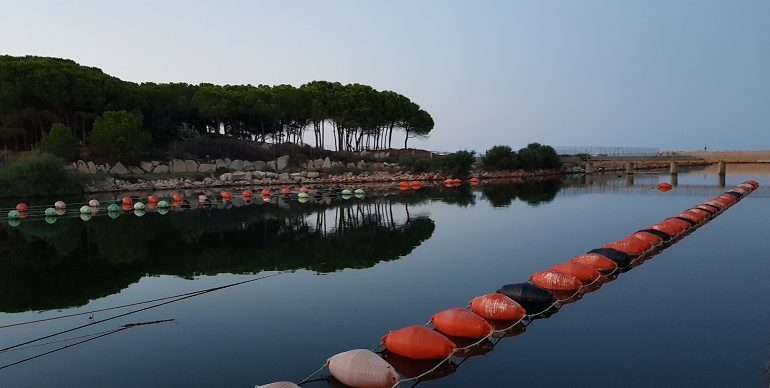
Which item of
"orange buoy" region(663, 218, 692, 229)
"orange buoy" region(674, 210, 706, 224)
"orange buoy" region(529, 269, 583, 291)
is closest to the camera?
"orange buoy" region(529, 269, 583, 291)

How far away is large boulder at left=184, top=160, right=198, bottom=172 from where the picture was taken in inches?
2315

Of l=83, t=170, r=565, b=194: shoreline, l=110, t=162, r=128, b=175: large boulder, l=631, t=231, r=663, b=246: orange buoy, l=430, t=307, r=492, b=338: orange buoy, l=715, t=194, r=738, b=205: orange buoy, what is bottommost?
l=430, t=307, r=492, b=338: orange buoy

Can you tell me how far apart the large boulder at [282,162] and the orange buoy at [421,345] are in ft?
176

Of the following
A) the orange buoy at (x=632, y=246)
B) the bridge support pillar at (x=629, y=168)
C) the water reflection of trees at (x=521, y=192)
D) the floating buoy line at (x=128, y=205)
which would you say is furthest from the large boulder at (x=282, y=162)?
the orange buoy at (x=632, y=246)

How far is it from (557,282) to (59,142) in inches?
1851

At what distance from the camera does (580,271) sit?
16406 millimetres

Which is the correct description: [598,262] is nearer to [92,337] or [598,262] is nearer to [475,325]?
[475,325]

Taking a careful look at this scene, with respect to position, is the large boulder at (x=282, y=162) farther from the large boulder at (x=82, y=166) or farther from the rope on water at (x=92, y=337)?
the rope on water at (x=92, y=337)

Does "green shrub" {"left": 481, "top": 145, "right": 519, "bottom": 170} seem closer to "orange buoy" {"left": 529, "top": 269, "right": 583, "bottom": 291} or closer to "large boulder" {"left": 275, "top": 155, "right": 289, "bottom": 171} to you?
"large boulder" {"left": 275, "top": 155, "right": 289, "bottom": 171}

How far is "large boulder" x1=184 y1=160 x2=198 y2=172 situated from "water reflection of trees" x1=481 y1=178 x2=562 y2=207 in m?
28.1

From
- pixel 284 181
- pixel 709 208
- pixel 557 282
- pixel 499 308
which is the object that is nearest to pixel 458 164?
pixel 284 181

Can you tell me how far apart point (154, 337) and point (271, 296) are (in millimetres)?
3927

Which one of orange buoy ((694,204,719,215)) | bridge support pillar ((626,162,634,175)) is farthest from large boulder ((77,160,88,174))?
bridge support pillar ((626,162,634,175))

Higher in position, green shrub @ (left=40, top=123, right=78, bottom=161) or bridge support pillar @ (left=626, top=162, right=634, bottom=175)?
green shrub @ (left=40, top=123, right=78, bottom=161)
